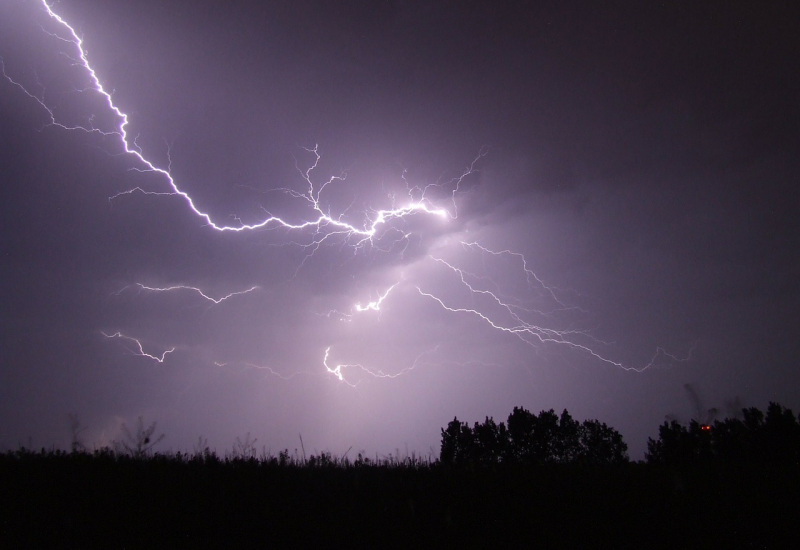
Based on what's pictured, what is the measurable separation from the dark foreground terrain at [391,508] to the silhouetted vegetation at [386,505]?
0.04 feet

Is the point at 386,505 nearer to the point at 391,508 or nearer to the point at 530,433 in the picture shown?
the point at 391,508

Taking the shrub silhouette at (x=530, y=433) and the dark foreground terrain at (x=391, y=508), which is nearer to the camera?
the dark foreground terrain at (x=391, y=508)

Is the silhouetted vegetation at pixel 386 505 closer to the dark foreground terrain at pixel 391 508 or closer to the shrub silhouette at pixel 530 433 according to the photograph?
the dark foreground terrain at pixel 391 508

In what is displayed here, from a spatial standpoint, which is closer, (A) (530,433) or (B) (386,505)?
(B) (386,505)

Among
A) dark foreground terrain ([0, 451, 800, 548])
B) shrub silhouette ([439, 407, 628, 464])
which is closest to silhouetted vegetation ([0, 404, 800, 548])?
dark foreground terrain ([0, 451, 800, 548])

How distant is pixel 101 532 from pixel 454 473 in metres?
3.02

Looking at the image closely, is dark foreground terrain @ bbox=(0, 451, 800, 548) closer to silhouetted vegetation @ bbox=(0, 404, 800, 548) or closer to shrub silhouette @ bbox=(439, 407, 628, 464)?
silhouetted vegetation @ bbox=(0, 404, 800, 548)

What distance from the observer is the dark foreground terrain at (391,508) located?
300cm

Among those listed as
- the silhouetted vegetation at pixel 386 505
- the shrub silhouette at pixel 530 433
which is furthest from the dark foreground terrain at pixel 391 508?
the shrub silhouette at pixel 530 433

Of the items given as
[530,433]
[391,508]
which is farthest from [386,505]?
[530,433]

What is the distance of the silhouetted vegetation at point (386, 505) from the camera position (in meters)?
3.00

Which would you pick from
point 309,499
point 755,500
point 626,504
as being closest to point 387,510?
point 309,499

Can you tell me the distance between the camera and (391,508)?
3.49 m

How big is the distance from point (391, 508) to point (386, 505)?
0.18 ft
